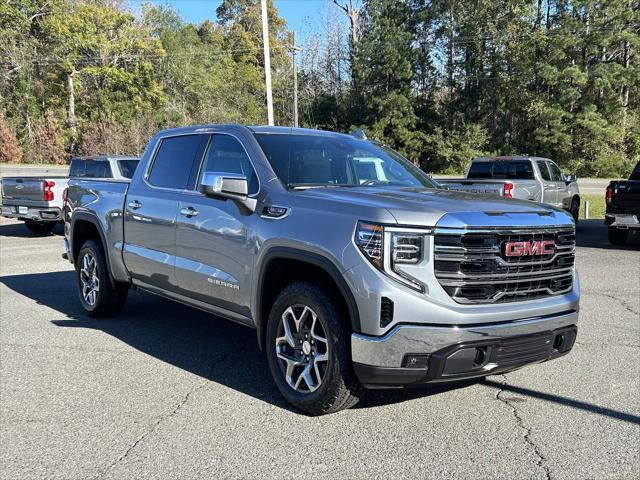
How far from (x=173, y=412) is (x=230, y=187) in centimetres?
159

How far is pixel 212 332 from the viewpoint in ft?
20.2

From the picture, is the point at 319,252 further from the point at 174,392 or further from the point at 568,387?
the point at 568,387

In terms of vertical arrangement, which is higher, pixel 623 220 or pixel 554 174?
pixel 554 174

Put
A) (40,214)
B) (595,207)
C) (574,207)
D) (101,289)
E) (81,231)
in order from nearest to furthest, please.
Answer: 1. (101,289)
2. (81,231)
3. (40,214)
4. (574,207)
5. (595,207)

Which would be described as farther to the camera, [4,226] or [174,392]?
[4,226]

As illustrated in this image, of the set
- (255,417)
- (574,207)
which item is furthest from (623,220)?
(255,417)

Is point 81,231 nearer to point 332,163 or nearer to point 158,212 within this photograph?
point 158,212

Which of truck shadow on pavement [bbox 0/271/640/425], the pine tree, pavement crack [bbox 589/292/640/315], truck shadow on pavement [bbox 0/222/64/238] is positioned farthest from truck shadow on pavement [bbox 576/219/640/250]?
the pine tree

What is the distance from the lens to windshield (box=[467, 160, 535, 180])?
15654 mm

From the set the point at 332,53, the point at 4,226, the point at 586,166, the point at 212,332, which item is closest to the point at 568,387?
the point at 212,332

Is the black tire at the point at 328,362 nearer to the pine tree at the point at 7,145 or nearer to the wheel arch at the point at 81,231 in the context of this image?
the wheel arch at the point at 81,231

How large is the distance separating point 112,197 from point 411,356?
4.01 m

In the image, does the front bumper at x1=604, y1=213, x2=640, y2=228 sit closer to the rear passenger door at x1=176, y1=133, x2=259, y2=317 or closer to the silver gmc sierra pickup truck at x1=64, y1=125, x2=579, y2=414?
the silver gmc sierra pickup truck at x1=64, y1=125, x2=579, y2=414

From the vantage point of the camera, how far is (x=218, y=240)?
467 centimetres
